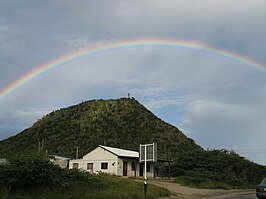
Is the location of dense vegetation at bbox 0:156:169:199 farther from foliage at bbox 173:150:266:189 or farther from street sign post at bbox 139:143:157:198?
foliage at bbox 173:150:266:189

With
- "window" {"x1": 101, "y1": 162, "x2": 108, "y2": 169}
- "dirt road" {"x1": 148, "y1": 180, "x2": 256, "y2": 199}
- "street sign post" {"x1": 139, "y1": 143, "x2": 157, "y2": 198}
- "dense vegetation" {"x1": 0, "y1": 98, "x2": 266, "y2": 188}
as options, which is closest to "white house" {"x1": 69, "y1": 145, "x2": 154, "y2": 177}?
"window" {"x1": 101, "y1": 162, "x2": 108, "y2": 169}

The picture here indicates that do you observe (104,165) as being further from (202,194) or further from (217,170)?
(202,194)

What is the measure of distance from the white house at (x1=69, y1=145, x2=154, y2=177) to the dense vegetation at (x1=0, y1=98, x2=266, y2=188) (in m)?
5.78

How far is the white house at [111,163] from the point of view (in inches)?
1903

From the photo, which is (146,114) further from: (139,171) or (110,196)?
(110,196)

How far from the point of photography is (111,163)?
4872cm

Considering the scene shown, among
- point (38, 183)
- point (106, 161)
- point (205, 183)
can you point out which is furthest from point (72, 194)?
point (106, 161)

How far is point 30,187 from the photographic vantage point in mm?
19891

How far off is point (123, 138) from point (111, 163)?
2767 centimetres

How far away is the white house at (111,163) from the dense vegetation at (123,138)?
227 inches

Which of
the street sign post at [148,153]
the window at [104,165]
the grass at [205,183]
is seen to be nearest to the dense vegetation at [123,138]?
the grass at [205,183]

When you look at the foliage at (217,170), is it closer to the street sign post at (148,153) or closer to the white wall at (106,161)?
the white wall at (106,161)

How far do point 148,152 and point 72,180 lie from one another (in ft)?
16.3

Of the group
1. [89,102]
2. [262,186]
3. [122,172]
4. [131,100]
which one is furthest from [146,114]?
[262,186]
